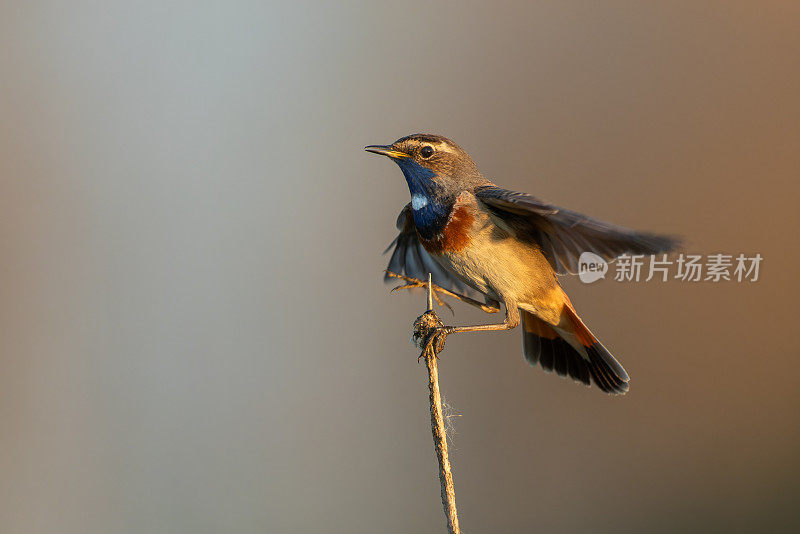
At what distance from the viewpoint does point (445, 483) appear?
99 cm

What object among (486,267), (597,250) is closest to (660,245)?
(597,250)

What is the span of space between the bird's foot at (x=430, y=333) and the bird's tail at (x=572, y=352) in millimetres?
360

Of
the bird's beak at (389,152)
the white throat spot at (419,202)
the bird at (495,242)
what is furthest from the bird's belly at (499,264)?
the bird's beak at (389,152)

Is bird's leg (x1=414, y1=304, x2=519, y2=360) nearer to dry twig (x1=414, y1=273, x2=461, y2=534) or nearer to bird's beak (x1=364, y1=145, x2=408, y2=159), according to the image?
dry twig (x1=414, y1=273, x2=461, y2=534)

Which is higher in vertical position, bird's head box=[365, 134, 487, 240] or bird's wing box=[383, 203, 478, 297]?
bird's head box=[365, 134, 487, 240]

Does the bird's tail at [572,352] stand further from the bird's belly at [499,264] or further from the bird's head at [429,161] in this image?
the bird's head at [429,161]

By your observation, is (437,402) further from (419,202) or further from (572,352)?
(572,352)

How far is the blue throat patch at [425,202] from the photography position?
54.1 inches

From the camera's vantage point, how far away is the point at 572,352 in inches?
62.0

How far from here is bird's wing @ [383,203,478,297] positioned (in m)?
1.60

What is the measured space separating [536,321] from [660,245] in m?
0.60

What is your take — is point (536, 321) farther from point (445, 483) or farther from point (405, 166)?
point (445, 483)

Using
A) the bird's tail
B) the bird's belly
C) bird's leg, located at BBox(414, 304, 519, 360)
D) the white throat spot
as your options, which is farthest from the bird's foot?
the bird's tail

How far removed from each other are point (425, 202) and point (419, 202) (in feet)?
0.07
